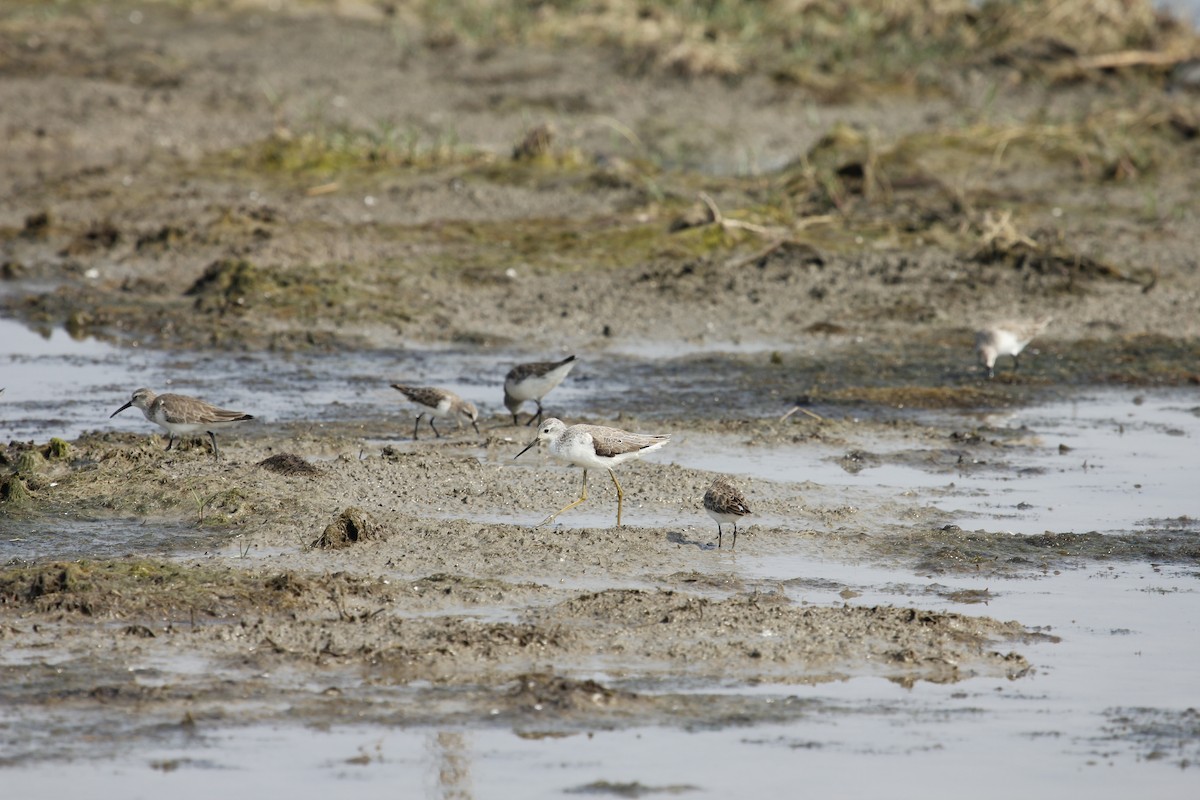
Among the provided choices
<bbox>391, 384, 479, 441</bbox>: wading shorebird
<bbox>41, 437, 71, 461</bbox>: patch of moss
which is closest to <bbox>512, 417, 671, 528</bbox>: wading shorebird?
<bbox>391, 384, 479, 441</bbox>: wading shorebird

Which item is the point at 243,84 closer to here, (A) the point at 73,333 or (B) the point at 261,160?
(B) the point at 261,160

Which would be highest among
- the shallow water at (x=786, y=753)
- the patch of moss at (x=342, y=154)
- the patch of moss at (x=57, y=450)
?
the patch of moss at (x=342, y=154)

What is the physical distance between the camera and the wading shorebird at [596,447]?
392 inches

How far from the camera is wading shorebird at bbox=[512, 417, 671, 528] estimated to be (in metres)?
9.95

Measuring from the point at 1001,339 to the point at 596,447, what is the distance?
16.1ft

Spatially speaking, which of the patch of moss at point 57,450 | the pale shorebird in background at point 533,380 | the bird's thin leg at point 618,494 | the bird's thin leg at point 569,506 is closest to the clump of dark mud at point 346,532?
the bird's thin leg at point 569,506

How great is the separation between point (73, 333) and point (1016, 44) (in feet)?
53.5

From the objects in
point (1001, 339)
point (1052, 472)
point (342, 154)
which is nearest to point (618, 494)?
point (1052, 472)

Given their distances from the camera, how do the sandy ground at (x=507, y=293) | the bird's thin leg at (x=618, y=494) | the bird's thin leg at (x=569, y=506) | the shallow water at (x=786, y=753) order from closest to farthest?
the shallow water at (x=786, y=753), the sandy ground at (x=507, y=293), the bird's thin leg at (x=618, y=494), the bird's thin leg at (x=569, y=506)

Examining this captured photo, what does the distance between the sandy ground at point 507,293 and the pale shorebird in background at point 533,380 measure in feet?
1.04

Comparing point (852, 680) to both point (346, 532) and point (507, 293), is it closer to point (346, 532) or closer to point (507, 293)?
point (346, 532)

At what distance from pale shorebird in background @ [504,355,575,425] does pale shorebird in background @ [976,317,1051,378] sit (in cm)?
365

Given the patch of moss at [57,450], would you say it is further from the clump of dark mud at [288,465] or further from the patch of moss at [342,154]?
the patch of moss at [342,154]

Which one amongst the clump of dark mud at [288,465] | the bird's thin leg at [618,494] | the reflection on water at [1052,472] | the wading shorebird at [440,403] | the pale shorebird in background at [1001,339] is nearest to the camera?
the bird's thin leg at [618,494]
